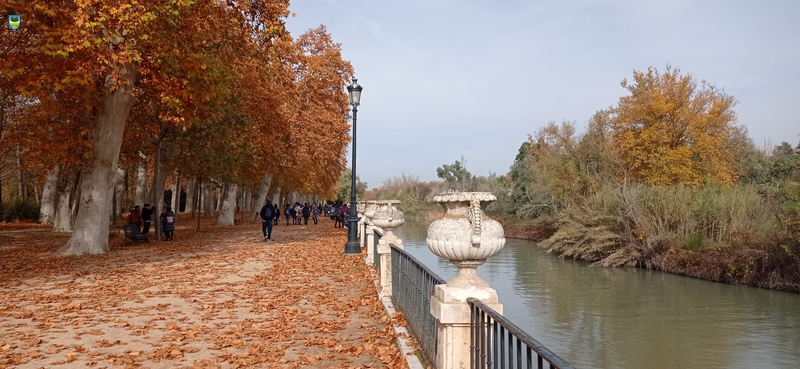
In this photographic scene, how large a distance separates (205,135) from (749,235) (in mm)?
21223

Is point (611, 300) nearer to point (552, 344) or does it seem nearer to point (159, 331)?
point (552, 344)

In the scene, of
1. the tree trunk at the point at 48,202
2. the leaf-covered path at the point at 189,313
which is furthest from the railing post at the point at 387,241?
the tree trunk at the point at 48,202

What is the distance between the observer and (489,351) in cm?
404

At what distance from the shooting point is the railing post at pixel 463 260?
→ 4578mm

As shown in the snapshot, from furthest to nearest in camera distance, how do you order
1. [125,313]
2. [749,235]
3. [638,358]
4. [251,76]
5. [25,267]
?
1. [251,76]
2. [749,235]
3. [25,267]
4. [638,358]
5. [125,313]

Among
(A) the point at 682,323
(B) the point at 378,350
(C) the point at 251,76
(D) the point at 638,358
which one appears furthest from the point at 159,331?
(C) the point at 251,76

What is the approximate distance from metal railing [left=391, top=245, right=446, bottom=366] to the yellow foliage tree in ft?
110

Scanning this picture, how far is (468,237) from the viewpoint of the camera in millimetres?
4566

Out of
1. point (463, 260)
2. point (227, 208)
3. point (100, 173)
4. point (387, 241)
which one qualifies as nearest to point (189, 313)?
point (387, 241)

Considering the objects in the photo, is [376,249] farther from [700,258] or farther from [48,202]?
[48,202]

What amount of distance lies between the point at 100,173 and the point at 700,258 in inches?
838

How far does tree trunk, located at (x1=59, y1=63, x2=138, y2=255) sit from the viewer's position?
16.1m

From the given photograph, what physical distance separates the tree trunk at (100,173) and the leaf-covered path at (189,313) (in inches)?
33.7

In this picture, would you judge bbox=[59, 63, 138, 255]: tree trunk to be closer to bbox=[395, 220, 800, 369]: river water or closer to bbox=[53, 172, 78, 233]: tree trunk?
bbox=[395, 220, 800, 369]: river water
